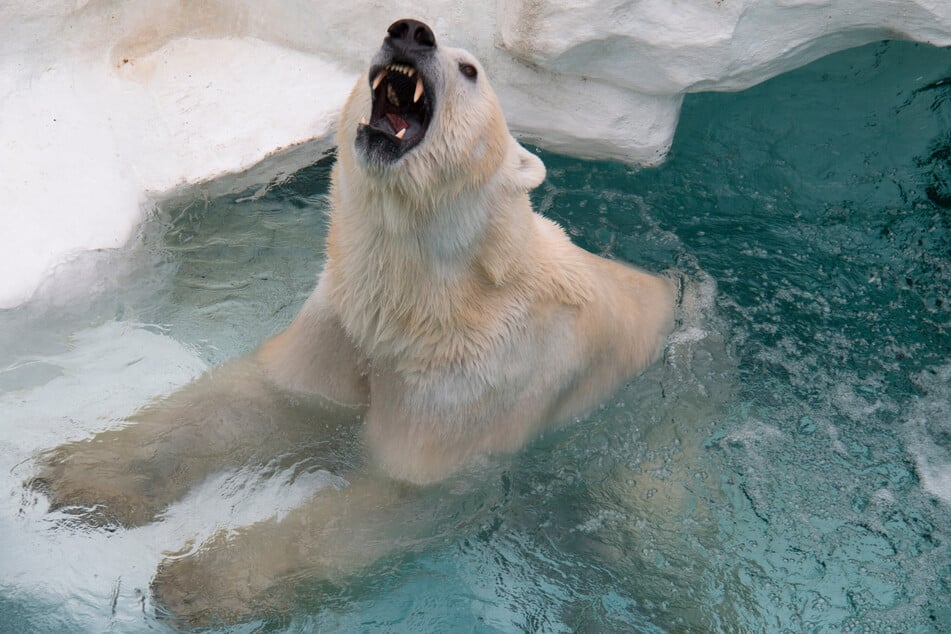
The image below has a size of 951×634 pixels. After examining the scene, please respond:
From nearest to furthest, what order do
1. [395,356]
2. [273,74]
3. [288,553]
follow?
[395,356] → [288,553] → [273,74]

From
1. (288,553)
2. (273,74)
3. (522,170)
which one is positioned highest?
(522,170)

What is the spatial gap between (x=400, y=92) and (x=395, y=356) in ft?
3.41

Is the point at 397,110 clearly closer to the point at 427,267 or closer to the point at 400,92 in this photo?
A: the point at 400,92

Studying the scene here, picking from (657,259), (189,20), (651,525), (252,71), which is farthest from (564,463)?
(189,20)

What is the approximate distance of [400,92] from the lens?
310 centimetres

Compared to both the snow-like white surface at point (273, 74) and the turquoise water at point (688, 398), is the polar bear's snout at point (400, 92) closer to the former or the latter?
the turquoise water at point (688, 398)

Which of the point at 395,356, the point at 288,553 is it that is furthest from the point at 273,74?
the point at 288,553

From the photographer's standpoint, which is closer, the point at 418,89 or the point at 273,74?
the point at 418,89

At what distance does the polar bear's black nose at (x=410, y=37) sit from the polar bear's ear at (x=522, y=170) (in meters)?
0.58

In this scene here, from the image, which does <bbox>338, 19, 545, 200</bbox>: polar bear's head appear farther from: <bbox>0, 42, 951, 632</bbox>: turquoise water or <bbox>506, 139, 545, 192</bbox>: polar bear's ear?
<bbox>0, 42, 951, 632</bbox>: turquoise water

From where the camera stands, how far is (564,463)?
14.1 feet

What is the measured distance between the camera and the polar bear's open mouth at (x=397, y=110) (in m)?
2.99

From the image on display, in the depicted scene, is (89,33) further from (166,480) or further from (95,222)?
(166,480)

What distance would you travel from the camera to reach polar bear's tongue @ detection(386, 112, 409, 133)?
3.10 metres
